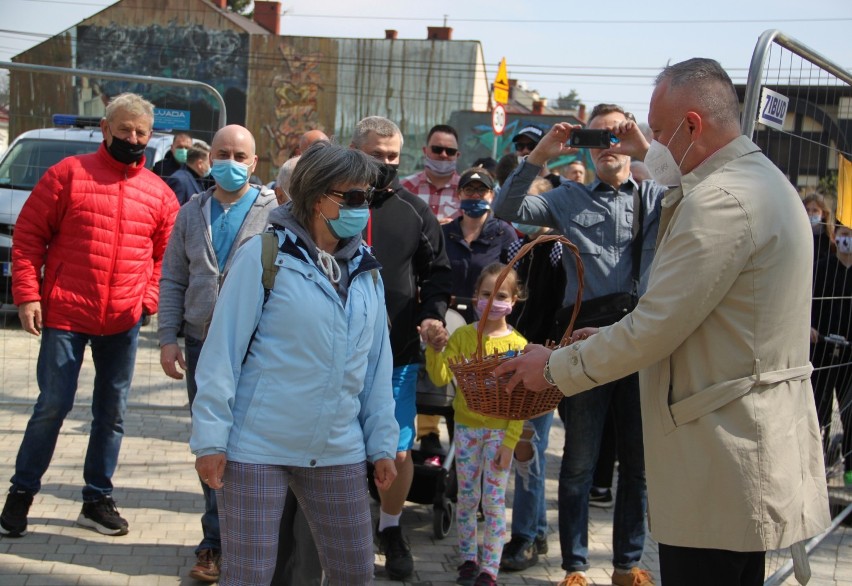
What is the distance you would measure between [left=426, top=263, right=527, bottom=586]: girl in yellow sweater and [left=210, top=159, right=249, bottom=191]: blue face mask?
4.32 ft

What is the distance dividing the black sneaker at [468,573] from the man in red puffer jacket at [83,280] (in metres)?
1.89

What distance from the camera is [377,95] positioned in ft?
141

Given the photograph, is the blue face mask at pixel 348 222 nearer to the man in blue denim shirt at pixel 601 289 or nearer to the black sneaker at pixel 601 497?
the man in blue denim shirt at pixel 601 289

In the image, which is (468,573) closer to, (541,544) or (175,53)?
(541,544)

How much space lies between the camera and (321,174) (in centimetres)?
350

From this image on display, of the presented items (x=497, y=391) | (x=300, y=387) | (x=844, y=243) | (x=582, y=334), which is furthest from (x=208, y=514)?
(x=844, y=243)

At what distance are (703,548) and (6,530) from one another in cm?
386

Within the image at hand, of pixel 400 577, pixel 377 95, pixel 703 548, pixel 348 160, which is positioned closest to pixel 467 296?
pixel 400 577

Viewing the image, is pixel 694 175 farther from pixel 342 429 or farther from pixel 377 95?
pixel 377 95

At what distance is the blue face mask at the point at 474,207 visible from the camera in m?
6.33

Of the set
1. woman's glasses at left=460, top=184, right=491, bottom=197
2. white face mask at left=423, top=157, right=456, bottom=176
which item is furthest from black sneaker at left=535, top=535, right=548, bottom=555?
white face mask at left=423, top=157, right=456, bottom=176

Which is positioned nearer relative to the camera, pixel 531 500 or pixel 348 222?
pixel 348 222

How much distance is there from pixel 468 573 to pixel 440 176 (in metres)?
3.17

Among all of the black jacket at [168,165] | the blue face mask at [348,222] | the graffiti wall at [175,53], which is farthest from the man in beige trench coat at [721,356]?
the graffiti wall at [175,53]
